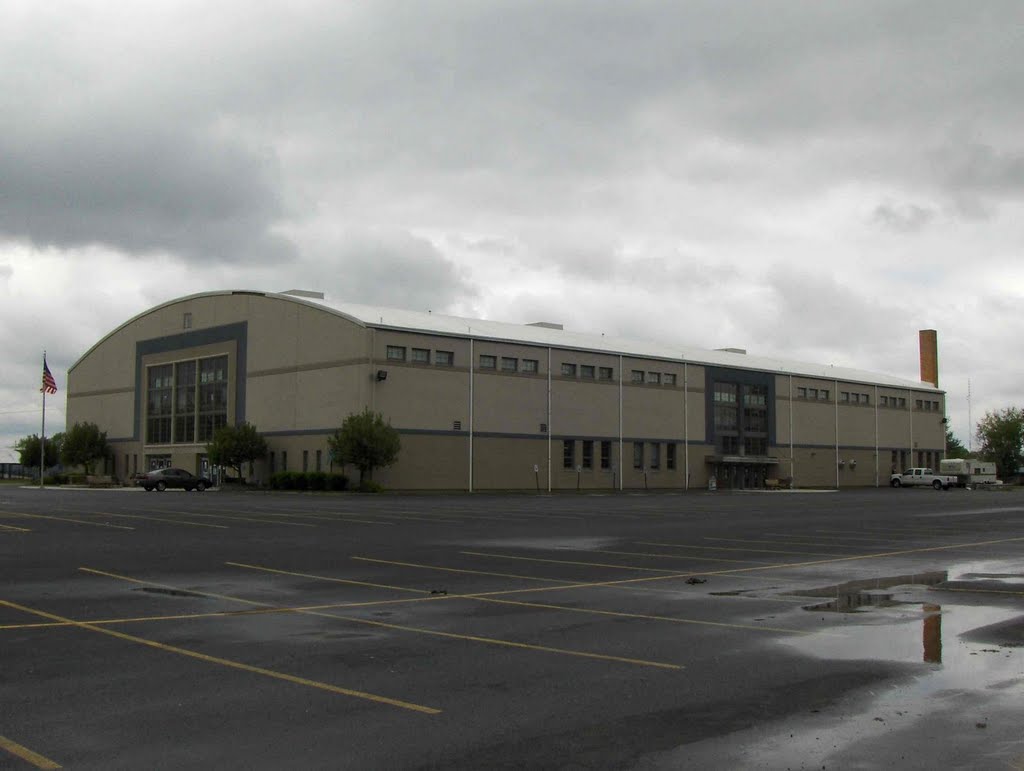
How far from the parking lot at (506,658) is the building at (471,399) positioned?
42259 millimetres

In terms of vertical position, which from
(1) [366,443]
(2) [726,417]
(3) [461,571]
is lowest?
(3) [461,571]

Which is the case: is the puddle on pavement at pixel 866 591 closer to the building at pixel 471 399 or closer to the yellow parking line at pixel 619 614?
the yellow parking line at pixel 619 614

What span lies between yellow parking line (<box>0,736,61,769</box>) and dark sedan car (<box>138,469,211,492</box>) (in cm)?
6110

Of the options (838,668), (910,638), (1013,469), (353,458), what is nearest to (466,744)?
(838,668)

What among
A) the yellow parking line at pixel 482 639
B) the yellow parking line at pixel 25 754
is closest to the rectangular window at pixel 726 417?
the yellow parking line at pixel 482 639

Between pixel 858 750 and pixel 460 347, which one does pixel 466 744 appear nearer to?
pixel 858 750

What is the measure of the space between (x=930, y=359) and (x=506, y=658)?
114m

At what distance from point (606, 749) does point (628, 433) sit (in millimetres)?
69126

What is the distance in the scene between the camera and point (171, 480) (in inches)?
2574

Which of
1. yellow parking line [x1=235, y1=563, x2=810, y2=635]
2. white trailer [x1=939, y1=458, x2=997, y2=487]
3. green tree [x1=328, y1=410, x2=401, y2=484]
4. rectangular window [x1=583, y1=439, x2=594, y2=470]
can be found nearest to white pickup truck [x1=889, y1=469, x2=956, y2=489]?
white trailer [x1=939, y1=458, x2=997, y2=487]

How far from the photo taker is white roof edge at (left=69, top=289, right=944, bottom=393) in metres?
65.6

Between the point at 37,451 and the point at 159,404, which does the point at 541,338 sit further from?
the point at 37,451

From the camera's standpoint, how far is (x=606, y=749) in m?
6.80

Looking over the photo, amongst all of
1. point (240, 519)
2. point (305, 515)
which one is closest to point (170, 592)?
point (240, 519)
